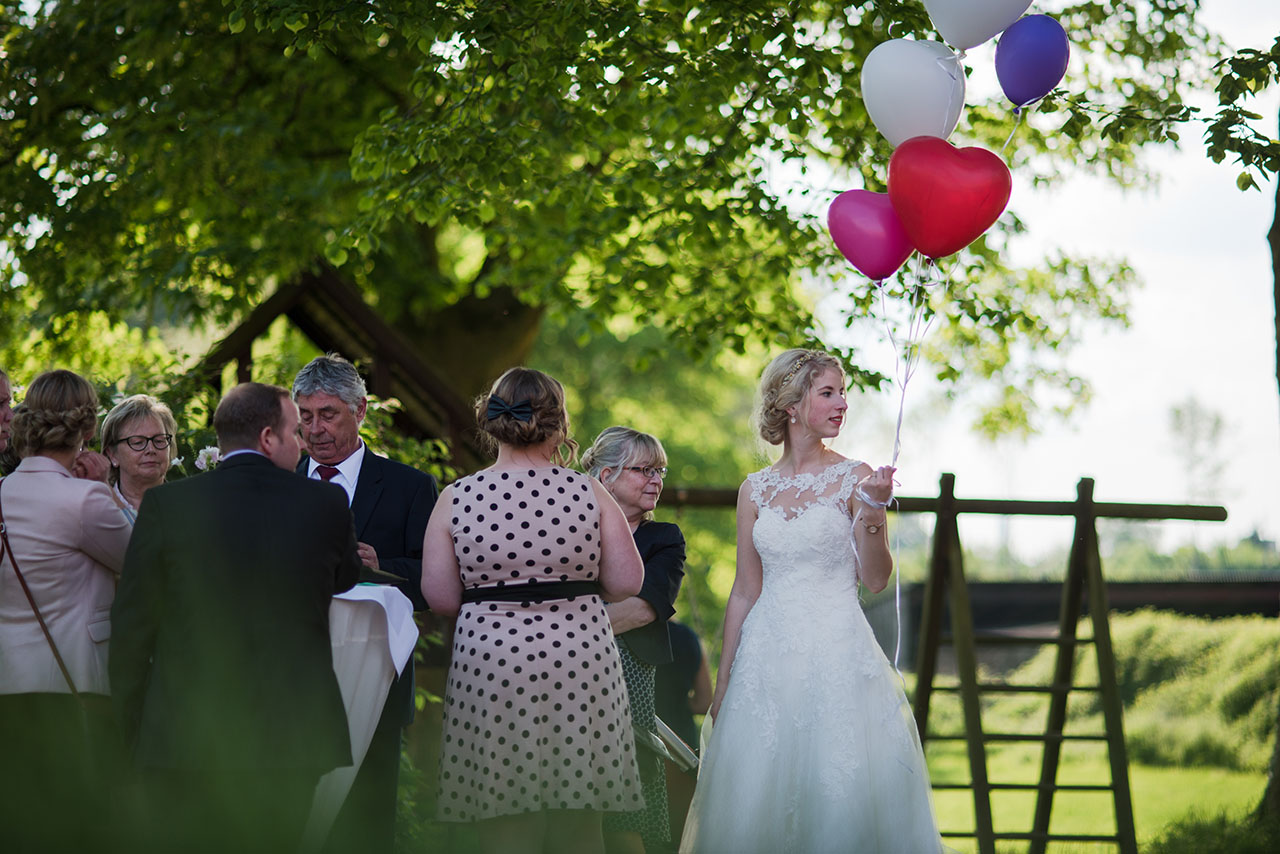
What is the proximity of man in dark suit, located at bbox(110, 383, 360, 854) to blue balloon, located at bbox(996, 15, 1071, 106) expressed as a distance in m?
3.85

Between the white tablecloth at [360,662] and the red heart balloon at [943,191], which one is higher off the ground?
the red heart balloon at [943,191]

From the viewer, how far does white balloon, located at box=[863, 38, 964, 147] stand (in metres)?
5.62

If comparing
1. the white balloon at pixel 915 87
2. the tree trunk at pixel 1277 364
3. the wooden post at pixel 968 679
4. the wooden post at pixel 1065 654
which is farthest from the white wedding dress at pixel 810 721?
the tree trunk at pixel 1277 364

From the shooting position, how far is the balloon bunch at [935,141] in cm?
524

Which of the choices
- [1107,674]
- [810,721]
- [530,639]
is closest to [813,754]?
[810,721]

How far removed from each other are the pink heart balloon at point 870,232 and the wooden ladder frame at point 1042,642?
2.73 metres

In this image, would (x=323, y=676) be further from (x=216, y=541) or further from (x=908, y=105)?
(x=908, y=105)

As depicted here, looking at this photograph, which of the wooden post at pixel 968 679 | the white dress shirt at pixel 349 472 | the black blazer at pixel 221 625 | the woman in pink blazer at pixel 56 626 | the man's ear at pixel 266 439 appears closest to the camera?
the black blazer at pixel 221 625

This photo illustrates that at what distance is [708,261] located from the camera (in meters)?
11.7

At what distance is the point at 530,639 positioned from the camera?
4.13m

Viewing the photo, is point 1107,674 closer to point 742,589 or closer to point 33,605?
point 742,589

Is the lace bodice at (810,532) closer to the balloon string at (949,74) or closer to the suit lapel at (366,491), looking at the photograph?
the suit lapel at (366,491)

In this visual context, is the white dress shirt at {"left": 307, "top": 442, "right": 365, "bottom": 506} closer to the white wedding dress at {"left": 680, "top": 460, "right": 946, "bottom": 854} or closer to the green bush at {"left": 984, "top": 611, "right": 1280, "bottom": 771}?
the white wedding dress at {"left": 680, "top": 460, "right": 946, "bottom": 854}

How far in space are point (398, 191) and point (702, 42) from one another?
224 centimetres
